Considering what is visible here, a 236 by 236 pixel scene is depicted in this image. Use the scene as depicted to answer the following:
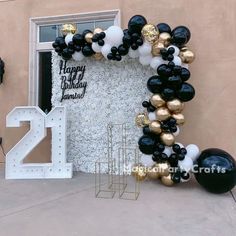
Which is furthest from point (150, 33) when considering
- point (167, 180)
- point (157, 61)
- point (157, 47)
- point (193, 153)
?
point (167, 180)

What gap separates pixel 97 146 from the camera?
533cm

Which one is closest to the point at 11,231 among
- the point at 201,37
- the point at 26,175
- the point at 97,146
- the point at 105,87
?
the point at 26,175

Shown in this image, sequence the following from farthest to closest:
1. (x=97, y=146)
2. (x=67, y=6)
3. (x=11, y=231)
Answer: (x=67, y=6), (x=97, y=146), (x=11, y=231)

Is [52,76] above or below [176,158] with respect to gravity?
above

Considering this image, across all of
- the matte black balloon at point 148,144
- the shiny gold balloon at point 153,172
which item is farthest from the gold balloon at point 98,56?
the shiny gold balloon at point 153,172

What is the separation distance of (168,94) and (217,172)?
1.23m

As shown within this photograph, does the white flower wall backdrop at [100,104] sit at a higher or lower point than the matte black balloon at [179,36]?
lower

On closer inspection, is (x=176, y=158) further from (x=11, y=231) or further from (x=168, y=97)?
(x=11, y=231)

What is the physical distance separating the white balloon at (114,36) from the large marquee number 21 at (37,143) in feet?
4.37

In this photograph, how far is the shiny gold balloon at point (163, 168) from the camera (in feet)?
14.0

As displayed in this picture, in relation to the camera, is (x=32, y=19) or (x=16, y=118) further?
(x=32, y=19)

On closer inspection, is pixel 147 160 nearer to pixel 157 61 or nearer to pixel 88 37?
pixel 157 61

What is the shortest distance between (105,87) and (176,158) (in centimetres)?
182

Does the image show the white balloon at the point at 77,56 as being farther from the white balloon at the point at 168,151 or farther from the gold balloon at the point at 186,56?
the white balloon at the point at 168,151
